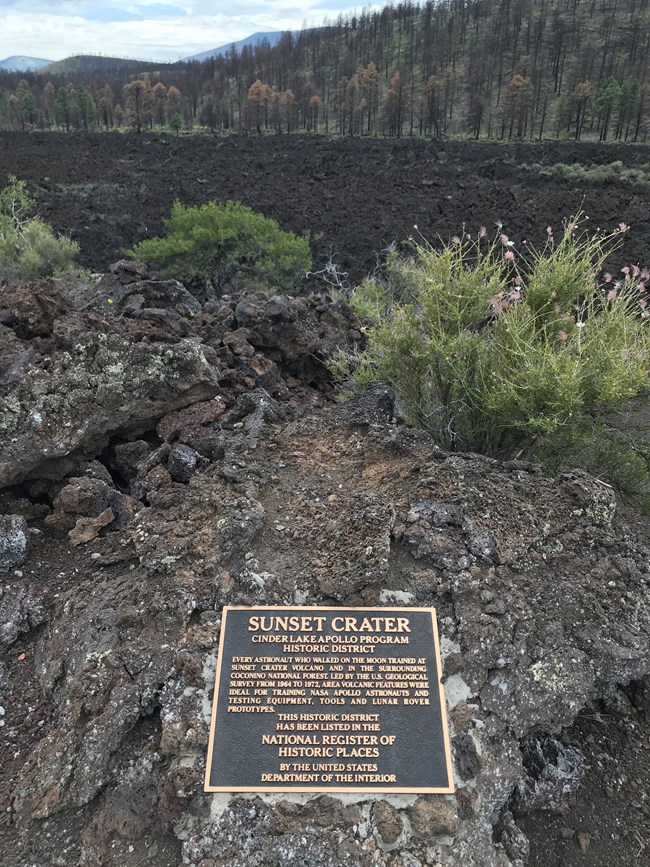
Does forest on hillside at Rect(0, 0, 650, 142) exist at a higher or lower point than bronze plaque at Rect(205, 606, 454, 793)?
higher

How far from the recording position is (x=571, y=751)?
11.8 feet

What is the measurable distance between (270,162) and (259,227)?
2434cm

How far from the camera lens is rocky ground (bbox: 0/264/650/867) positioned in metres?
3.07

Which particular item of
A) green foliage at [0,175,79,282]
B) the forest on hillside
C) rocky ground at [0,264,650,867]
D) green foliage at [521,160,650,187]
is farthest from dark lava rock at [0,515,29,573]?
the forest on hillside

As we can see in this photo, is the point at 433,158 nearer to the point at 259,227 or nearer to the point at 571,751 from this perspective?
the point at 259,227

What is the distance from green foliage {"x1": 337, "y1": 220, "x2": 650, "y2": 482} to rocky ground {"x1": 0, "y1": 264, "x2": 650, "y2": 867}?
66cm

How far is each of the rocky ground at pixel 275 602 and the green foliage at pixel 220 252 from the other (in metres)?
10.7

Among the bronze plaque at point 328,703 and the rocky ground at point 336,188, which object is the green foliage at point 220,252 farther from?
the bronze plaque at point 328,703

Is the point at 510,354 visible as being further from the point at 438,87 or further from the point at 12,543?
the point at 438,87

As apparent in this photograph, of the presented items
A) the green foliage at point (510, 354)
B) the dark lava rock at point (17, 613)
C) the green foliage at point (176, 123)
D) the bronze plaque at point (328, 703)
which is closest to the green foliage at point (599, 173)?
the green foliage at point (510, 354)

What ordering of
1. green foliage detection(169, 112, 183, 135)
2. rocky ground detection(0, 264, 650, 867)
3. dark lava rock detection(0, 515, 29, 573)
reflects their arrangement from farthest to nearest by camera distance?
green foliage detection(169, 112, 183, 135)
dark lava rock detection(0, 515, 29, 573)
rocky ground detection(0, 264, 650, 867)

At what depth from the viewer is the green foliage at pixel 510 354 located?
4.75m

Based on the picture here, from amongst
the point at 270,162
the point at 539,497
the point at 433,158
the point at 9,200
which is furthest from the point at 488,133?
the point at 539,497

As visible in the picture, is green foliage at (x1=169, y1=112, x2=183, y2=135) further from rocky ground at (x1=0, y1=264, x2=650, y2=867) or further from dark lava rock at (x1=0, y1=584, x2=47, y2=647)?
dark lava rock at (x1=0, y1=584, x2=47, y2=647)
